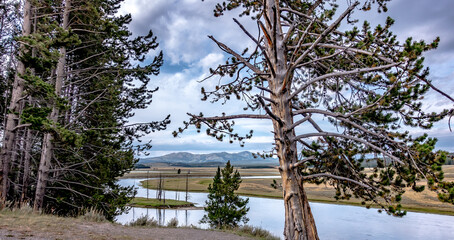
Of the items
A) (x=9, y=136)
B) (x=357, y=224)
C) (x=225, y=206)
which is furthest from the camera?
(x=357, y=224)

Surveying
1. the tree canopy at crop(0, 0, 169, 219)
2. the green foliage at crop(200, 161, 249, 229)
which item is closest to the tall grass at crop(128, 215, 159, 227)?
the tree canopy at crop(0, 0, 169, 219)

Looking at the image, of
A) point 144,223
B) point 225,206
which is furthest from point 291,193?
point 225,206

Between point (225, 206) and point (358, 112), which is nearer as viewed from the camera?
point (358, 112)

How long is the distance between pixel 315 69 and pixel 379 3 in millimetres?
1935

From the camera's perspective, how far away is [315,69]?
6.30 m

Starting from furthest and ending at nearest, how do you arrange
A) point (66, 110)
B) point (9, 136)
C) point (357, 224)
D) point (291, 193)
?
point (357, 224)
point (66, 110)
point (9, 136)
point (291, 193)

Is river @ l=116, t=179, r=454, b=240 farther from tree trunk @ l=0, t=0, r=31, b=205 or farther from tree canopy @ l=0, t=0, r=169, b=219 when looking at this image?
tree trunk @ l=0, t=0, r=31, b=205

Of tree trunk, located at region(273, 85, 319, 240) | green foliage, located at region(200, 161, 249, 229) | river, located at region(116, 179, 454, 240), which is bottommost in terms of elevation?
river, located at region(116, 179, 454, 240)

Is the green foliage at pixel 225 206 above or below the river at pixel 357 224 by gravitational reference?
above

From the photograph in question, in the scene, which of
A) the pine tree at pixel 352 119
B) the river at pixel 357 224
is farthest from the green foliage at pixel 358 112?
the river at pixel 357 224

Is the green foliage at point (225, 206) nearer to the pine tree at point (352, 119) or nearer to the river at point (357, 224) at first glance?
the river at point (357, 224)

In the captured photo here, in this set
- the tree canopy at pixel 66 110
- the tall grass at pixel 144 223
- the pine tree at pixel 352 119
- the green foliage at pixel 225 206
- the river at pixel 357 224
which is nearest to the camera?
the pine tree at pixel 352 119

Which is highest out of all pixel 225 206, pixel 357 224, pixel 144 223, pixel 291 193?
pixel 291 193

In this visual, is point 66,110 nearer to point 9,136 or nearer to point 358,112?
point 9,136
